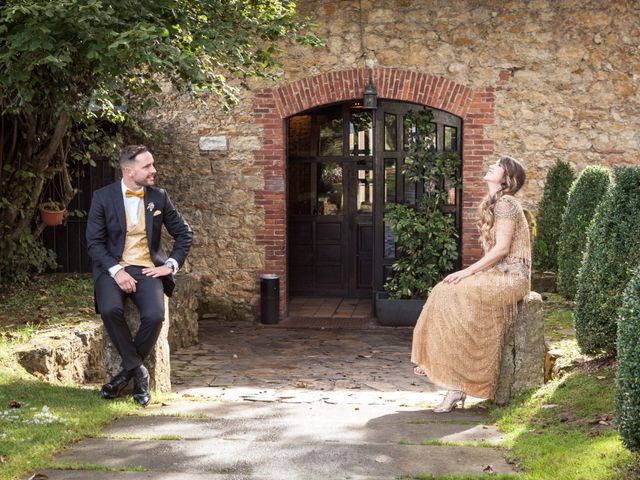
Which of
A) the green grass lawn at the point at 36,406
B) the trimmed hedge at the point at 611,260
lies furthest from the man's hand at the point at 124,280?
the trimmed hedge at the point at 611,260

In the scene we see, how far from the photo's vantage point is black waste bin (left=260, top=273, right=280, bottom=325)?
10.7 meters

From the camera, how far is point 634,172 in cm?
565

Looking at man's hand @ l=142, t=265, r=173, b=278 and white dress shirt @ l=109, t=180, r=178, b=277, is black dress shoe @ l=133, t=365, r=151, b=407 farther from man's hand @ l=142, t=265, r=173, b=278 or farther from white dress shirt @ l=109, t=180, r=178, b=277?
white dress shirt @ l=109, t=180, r=178, b=277

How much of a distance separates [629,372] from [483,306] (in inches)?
75.2

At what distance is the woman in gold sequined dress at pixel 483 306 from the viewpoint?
5719mm

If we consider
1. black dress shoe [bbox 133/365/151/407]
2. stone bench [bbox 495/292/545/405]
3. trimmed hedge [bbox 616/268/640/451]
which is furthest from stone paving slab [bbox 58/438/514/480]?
stone bench [bbox 495/292/545/405]

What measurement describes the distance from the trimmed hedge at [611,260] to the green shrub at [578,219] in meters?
2.75

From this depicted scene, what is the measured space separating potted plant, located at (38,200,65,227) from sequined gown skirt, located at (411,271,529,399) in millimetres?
5845

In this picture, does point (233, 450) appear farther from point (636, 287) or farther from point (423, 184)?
point (423, 184)

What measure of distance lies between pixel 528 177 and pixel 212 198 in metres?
3.80

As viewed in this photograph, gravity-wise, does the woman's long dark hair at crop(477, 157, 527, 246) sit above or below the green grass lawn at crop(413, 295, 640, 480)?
above

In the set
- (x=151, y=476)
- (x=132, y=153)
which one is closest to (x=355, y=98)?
(x=132, y=153)

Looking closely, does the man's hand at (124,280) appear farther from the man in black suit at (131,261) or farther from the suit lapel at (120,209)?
the suit lapel at (120,209)

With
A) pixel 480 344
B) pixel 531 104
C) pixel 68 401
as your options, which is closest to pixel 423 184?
pixel 531 104
